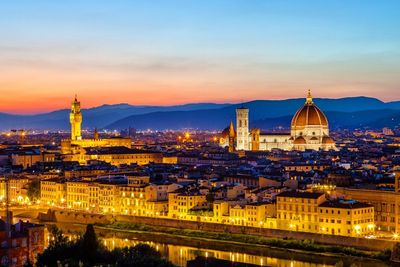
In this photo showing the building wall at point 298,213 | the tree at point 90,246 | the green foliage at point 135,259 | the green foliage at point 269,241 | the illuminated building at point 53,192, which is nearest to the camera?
the green foliage at point 135,259

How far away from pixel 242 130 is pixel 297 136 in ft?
23.1

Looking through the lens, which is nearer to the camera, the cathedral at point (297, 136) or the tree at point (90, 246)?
the tree at point (90, 246)

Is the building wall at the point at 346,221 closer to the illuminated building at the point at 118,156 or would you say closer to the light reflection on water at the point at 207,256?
the light reflection on water at the point at 207,256

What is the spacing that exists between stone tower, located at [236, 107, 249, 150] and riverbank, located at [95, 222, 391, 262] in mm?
51156

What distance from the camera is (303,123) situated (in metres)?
85.2

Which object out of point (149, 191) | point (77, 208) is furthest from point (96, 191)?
point (149, 191)

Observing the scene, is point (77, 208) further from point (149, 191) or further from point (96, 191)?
point (149, 191)

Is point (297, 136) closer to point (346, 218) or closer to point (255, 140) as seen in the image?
point (255, 140)

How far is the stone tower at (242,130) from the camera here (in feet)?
294

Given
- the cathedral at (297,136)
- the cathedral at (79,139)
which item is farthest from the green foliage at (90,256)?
the cathedral at (79,139)

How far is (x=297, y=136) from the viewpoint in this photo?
85750 millimetres

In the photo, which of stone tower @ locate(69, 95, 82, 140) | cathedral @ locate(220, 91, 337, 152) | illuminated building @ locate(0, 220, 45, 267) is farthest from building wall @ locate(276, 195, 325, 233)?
stone tower @ locate(69, 95, 82, 140)

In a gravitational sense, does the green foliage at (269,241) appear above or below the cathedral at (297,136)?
below

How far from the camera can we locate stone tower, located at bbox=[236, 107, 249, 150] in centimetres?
8956
